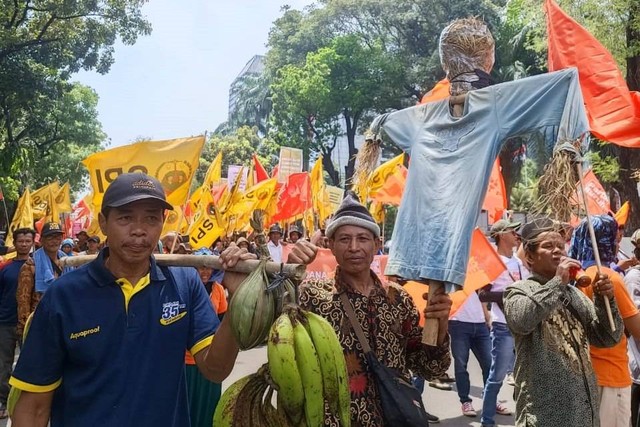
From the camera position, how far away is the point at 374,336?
111 inches

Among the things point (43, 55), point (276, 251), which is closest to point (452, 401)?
point (276, 251)

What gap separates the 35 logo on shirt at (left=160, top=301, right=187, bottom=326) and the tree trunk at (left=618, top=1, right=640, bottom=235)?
11.2 meters

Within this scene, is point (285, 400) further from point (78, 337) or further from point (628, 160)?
point (628, 160)

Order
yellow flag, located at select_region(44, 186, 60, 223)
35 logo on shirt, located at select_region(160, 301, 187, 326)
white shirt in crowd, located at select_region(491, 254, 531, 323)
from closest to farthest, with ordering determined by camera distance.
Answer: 35 logo on shirt, located at select_region(160, 301, 187, 326) < white shirt in crowd, located at select_region(491, 254, 531, 323) < yellow flag, located at select_region(44, 186, 60, 223)

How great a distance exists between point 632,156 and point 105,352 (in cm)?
1259

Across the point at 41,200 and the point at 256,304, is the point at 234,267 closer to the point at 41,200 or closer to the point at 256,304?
the point at 256,304

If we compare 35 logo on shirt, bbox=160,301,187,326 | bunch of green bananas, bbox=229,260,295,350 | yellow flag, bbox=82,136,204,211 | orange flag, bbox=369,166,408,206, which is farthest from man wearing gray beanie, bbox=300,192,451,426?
orange flag, bbox=369,166,408,206

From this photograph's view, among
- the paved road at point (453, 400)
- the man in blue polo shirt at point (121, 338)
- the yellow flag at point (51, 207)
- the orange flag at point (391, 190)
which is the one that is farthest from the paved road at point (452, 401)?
the yellow flag at point (51, 207)

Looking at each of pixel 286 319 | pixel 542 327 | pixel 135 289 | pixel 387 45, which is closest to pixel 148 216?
pixel 135 289

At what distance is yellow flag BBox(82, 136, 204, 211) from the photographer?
6832mm

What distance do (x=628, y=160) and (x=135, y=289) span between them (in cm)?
1305

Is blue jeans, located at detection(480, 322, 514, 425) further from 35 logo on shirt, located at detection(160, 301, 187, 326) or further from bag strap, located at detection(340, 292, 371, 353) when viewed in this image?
35 logo on shirt, located at detection(160, 301, 187, 326)

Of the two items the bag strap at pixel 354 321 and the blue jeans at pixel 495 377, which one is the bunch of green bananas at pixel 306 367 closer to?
the bag strap at pixel 354 321

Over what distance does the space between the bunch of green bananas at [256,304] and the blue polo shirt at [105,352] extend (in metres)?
0.40
